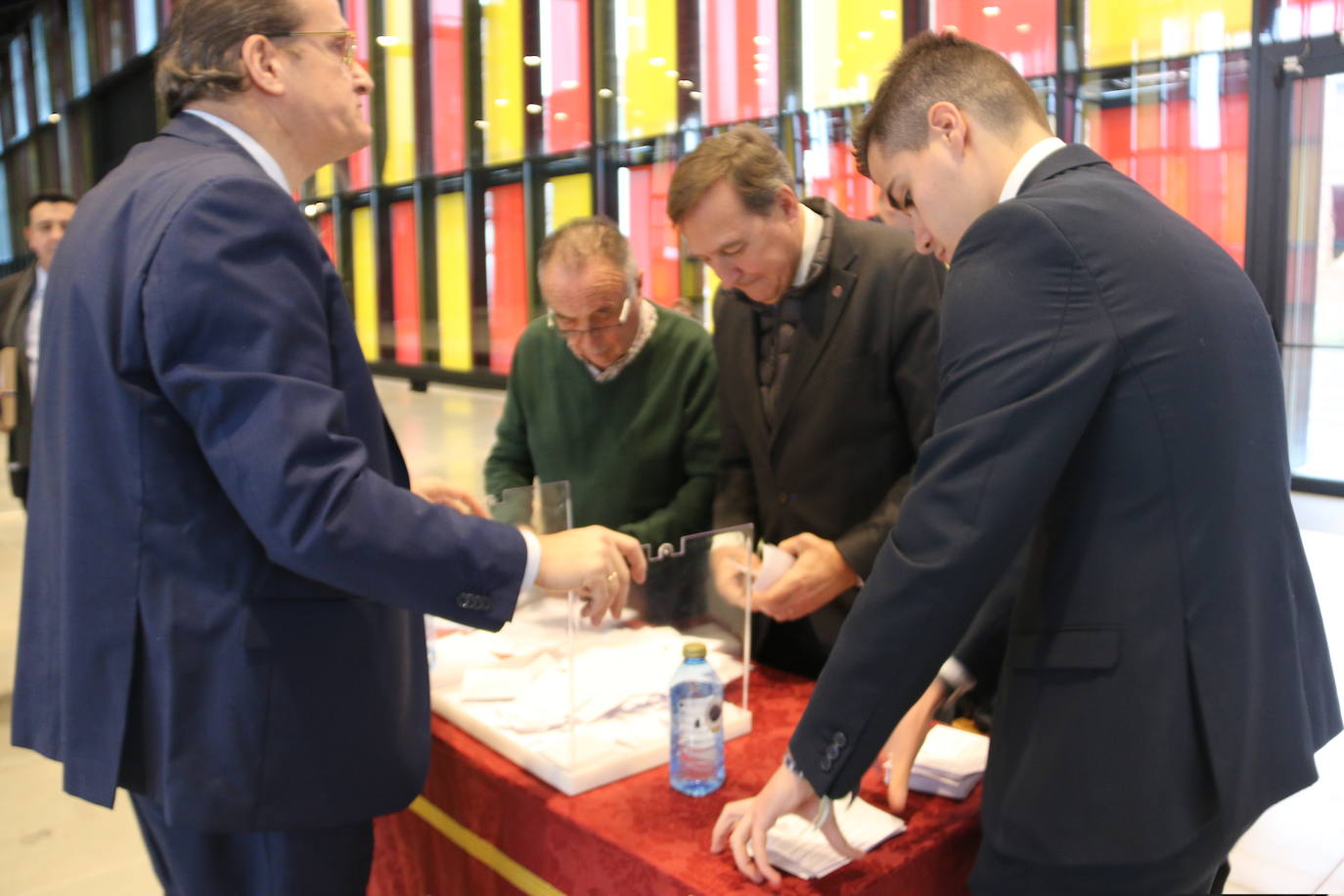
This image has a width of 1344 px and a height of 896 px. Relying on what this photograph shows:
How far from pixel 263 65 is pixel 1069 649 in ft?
3.84

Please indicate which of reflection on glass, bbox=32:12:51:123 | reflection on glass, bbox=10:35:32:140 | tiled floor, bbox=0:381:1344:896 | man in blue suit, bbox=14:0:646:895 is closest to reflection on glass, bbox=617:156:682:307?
tiled floor, bbox=0:381:1344:896

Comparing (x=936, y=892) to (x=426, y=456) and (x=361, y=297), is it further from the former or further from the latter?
(x=361, y=297)

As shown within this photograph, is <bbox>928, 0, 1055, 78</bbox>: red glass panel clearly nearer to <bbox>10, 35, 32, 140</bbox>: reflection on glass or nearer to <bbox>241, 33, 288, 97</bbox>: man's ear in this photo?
<bbox>241, 33, 288, 97</bbox>: man's ear

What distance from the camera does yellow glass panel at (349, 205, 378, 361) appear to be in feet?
49.4

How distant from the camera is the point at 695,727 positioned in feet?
5.19

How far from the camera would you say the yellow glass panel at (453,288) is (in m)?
13.5

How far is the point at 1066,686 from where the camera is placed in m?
1.21

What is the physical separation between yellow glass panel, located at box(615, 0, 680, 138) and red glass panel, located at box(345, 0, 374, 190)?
14.5 feet

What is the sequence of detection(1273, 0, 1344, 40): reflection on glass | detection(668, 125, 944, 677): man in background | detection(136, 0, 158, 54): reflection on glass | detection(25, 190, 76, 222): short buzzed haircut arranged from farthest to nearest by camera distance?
detection(136, 0, 158, 54): reflection on glass
detection(1273, 0, 1344, 40): reflection on glass
detection(25, 190, 76, 222): short buzzed haircut
detection(668, 125, 944, 677): man in background

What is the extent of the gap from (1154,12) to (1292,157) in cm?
126

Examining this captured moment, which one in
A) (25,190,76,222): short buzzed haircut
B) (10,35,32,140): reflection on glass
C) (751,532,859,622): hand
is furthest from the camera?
(10,35,32,140): reflection on glass

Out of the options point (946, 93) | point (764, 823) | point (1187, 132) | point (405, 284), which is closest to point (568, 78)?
point (405, 284)

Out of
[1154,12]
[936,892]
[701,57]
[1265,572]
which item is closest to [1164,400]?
[1265,572]

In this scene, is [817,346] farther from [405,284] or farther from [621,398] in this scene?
[405,284]
